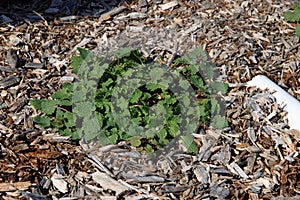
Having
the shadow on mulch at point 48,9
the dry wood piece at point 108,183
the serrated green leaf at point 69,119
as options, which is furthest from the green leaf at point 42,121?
the shadow on mulch at point 48,9

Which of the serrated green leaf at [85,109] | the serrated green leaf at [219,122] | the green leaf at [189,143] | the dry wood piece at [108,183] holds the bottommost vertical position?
the dry wood piece at [108,183]

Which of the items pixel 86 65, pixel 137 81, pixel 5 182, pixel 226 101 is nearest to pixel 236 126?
pixel 226 101

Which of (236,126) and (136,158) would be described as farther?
(236,126)

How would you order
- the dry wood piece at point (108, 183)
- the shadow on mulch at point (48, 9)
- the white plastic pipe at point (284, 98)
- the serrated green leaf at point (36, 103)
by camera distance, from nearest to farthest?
1. the dry wood piece at point (108, 183)
2. the serrated green leaf at point (36, 103)
3. the white plastic pipe at point (284, 98)
4. the shadow on mulch at point (48, 9)

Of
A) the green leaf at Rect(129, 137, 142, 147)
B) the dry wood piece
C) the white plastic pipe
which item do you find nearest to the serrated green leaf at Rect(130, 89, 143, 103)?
the green leaf at Rect(129, 137, 142, 147)

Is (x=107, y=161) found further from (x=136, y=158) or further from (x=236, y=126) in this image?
(x=236, y=126)

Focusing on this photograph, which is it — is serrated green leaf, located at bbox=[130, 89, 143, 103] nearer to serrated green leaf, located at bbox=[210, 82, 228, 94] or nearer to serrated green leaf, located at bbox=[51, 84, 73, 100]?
serrated green leaf, located at bbox=[51, 84, 73, 100]

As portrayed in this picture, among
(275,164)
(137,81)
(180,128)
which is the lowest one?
(275,164)

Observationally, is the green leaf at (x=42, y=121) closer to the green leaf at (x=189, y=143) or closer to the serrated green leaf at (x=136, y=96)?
the serrated green leaf at (x=136, y=96)
